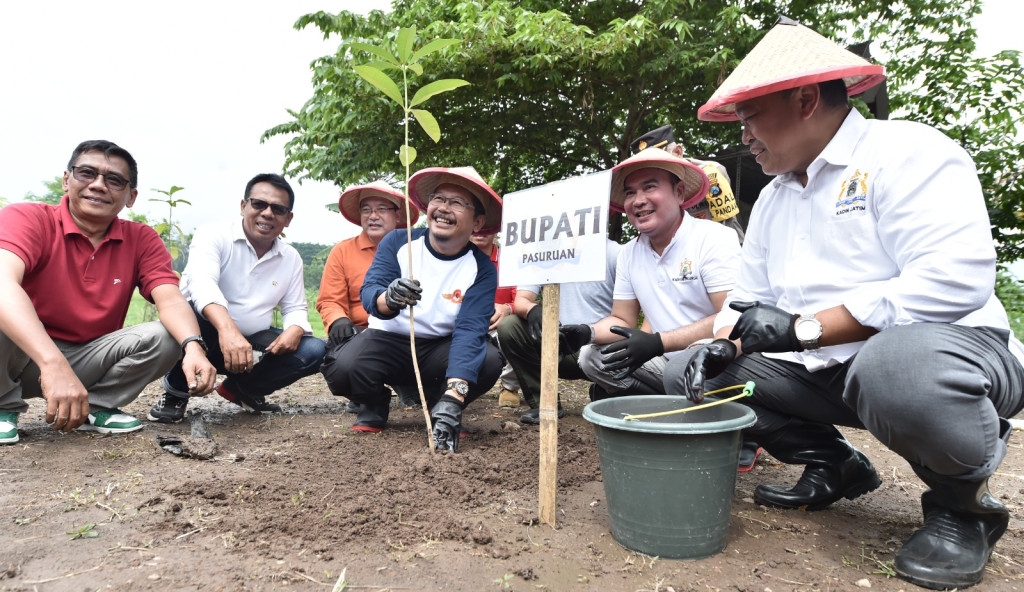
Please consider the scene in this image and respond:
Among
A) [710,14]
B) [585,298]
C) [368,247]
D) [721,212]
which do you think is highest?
[710,14]

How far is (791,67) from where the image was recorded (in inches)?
70.2

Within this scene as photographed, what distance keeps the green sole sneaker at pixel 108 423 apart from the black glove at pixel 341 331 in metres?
1.08

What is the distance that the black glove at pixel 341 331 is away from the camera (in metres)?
3.63

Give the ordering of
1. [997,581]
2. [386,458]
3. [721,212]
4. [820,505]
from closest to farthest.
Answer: [997,581], [820,505], [386,458], [721,212]

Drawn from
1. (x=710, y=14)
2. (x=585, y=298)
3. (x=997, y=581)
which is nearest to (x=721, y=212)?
(x=585, y=298)

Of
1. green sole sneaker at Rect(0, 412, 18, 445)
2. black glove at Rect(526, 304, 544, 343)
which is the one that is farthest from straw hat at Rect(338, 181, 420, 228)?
green sole sneaker at Rect(0, 412, 18, 445)

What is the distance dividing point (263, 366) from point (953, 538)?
10.6 feet

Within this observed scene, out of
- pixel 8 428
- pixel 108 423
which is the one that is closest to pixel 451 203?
pixel 108 423

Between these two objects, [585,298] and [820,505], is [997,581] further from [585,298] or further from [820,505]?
[585,298]

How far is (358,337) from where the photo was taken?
3182 mm

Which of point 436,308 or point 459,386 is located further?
point 436,308

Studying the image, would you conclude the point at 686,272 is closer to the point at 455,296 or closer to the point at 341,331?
the point at 455,296

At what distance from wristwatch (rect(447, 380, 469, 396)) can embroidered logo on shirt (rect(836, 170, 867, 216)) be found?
1.70m

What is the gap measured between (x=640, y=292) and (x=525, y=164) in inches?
280
